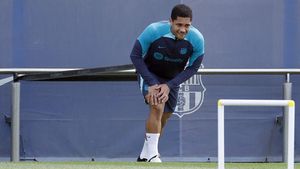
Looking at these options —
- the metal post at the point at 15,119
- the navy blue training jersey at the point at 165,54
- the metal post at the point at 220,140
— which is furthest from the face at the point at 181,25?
the metal post at the point at 15,119

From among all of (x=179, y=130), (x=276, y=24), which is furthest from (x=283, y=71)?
(x=179, y=130)

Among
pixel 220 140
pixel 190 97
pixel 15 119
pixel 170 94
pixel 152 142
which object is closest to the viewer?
pixel 220 140

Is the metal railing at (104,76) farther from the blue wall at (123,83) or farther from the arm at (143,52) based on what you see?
the arm at (143,52)

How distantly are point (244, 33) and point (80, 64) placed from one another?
180cm

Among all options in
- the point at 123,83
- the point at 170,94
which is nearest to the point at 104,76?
the point at 123,83

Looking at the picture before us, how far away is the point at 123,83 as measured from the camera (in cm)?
944

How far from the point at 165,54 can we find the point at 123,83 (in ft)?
5.38

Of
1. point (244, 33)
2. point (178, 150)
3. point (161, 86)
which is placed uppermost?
point (244, 33)

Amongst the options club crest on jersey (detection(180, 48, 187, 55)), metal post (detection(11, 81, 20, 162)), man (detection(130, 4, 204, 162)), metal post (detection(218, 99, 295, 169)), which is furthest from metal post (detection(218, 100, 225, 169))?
metal post (detection(11, 81, 20, 162))

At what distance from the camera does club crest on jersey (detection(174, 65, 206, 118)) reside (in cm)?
937

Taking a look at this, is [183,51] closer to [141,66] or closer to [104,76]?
[141,66]

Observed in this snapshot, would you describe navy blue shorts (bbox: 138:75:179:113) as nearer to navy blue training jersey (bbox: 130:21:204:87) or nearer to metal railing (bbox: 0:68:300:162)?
navy blue training jersey (bbox: 130:21:204:87)

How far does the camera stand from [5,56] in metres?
9.30

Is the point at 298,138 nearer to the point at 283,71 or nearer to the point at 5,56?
the point at 283,71
